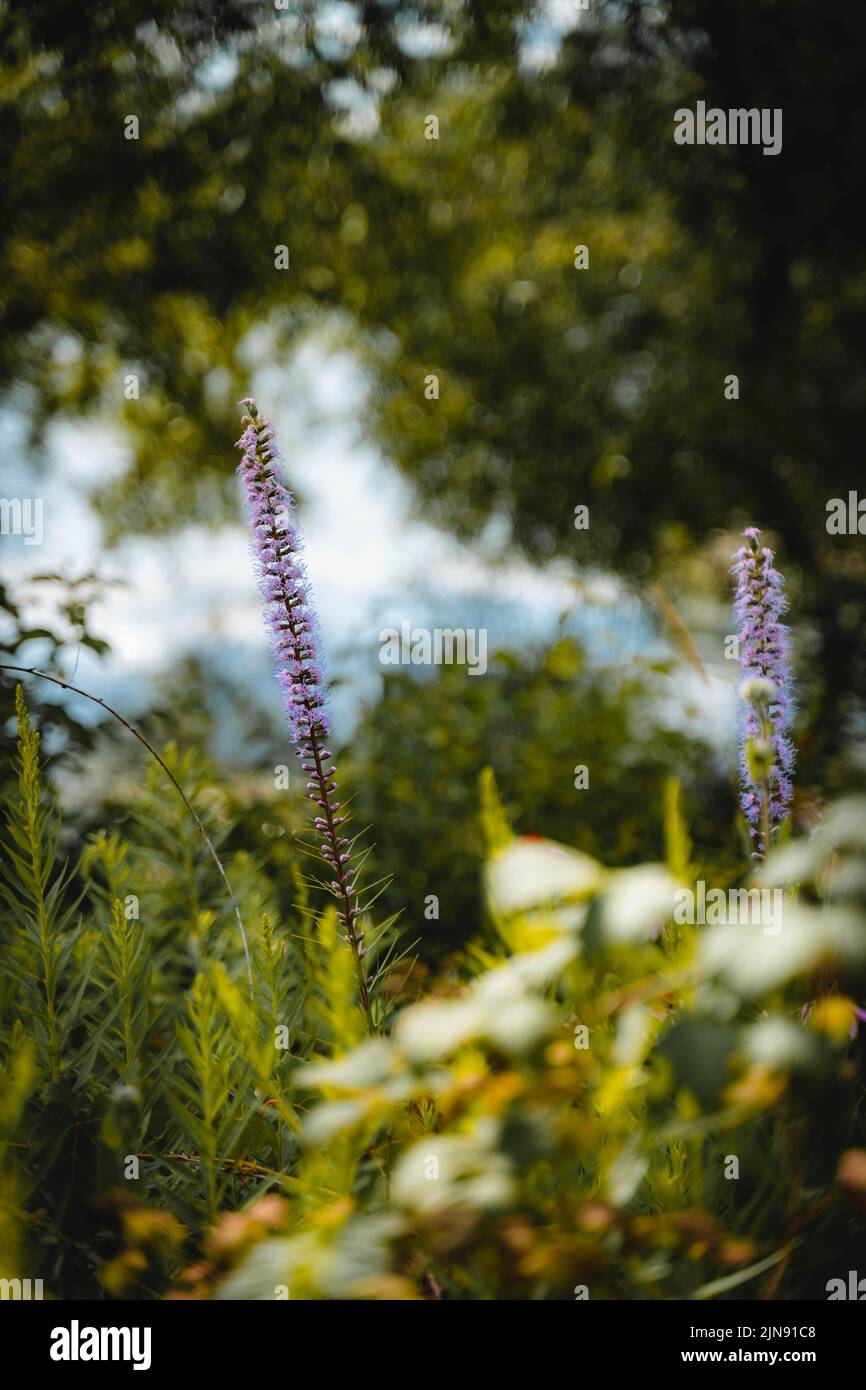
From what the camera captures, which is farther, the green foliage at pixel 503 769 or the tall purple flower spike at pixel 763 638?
the green foliage at pixel 503 769

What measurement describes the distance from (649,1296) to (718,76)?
5.32 metres

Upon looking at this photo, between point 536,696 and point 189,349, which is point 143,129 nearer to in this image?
point 189,349

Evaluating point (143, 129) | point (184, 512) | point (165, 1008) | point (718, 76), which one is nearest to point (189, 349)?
point (184, 512)

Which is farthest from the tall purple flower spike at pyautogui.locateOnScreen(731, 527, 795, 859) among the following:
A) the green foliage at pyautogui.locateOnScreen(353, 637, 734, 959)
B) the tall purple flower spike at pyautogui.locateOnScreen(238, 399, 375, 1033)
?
the green foliage at pyautogui.locateOnScreen(353, 637, 734, 959)

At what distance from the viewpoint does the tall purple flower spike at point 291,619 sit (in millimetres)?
1229

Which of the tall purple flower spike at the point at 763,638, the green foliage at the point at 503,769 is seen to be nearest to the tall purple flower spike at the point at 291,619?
the tall purple flower spike at the point at 763,638

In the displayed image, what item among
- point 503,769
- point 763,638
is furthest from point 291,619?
point 503,769

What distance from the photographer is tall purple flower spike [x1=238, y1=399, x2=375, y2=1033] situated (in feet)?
4.03

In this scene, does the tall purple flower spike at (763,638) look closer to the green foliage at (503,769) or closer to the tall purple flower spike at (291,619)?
the tall purple flower spike at (291,619)

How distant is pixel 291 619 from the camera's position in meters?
1.25

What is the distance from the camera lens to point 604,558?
6.85 metres

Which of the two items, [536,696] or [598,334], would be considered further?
[598,334]

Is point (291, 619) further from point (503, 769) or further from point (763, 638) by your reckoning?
point (503, 769)

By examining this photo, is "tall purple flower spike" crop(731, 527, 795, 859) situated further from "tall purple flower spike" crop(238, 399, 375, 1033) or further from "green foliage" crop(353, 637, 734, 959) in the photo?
"green foliage" crop(353, 637, 734, 959)
